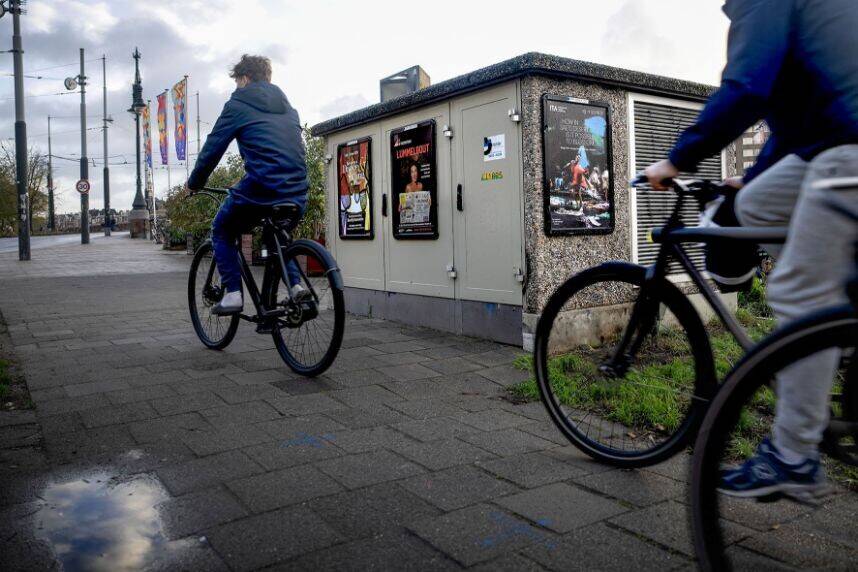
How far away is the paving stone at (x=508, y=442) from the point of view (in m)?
3.34

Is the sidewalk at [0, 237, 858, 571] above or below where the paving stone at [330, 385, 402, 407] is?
below

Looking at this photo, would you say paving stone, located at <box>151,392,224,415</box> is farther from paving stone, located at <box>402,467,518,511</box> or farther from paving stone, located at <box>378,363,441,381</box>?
paving stone, located at <box>402,467,518,511</box>

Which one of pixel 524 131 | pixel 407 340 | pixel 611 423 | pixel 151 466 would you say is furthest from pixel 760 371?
pixel 407 340

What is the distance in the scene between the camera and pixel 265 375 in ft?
16.1

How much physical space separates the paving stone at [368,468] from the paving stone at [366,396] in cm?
90

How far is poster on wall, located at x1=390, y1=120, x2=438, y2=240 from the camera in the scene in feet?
21.3

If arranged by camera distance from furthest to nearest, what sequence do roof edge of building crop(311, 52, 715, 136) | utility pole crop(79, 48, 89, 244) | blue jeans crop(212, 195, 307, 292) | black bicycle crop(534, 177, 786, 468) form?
1. utility pole crop(79, 48, 89, 244)
2. roof edge of building crop(311, 52, 715, 136)
3. blue jeans crop(212, 195, 307, 292)
4. black bicycle crop(534, 177, 786, 468)

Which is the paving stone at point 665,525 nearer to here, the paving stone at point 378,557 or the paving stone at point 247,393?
the paving stone at point 378,557

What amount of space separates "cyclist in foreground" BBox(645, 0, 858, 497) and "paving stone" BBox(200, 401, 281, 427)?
2.49m

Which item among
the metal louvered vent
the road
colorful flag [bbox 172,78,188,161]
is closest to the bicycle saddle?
the metal louvered vent

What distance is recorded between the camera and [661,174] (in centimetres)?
252

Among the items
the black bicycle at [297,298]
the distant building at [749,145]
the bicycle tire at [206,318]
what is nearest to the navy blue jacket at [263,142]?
the black bicycle at [297,298]

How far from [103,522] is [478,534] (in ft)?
4.09

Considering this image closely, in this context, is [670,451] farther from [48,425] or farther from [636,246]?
[636,246]
